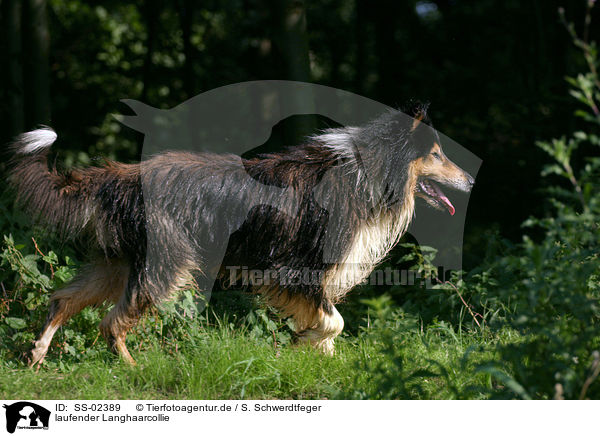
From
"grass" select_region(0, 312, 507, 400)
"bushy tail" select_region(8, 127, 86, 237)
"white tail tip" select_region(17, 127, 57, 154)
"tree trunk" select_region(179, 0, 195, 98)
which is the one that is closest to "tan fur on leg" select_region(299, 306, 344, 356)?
"grass" select_region(0, 312, 507, 400)

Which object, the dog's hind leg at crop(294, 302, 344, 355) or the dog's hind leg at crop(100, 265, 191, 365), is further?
the dog's hind leg at crop(294, 302, 344, 355)

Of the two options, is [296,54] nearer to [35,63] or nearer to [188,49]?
[35,63]

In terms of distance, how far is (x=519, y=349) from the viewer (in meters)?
3.01

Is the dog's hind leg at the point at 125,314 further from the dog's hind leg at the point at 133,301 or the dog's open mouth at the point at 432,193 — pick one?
the dog's open mouth at the point at 432,193

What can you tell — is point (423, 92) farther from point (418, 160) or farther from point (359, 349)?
point (359, 349)

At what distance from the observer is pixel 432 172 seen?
4812 millimetres

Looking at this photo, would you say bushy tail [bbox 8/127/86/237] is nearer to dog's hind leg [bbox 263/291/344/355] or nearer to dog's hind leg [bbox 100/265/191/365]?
dog's hind leg [bbox 100/265/191/365]

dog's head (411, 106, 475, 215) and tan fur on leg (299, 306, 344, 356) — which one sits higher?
dog's head (411, 106, 475, 215)

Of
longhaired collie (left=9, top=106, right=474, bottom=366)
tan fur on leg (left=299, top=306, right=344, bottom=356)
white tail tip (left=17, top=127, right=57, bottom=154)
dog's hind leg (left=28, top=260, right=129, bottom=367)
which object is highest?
white tail tip (left=17, top=127, right=57, bottom=154)
